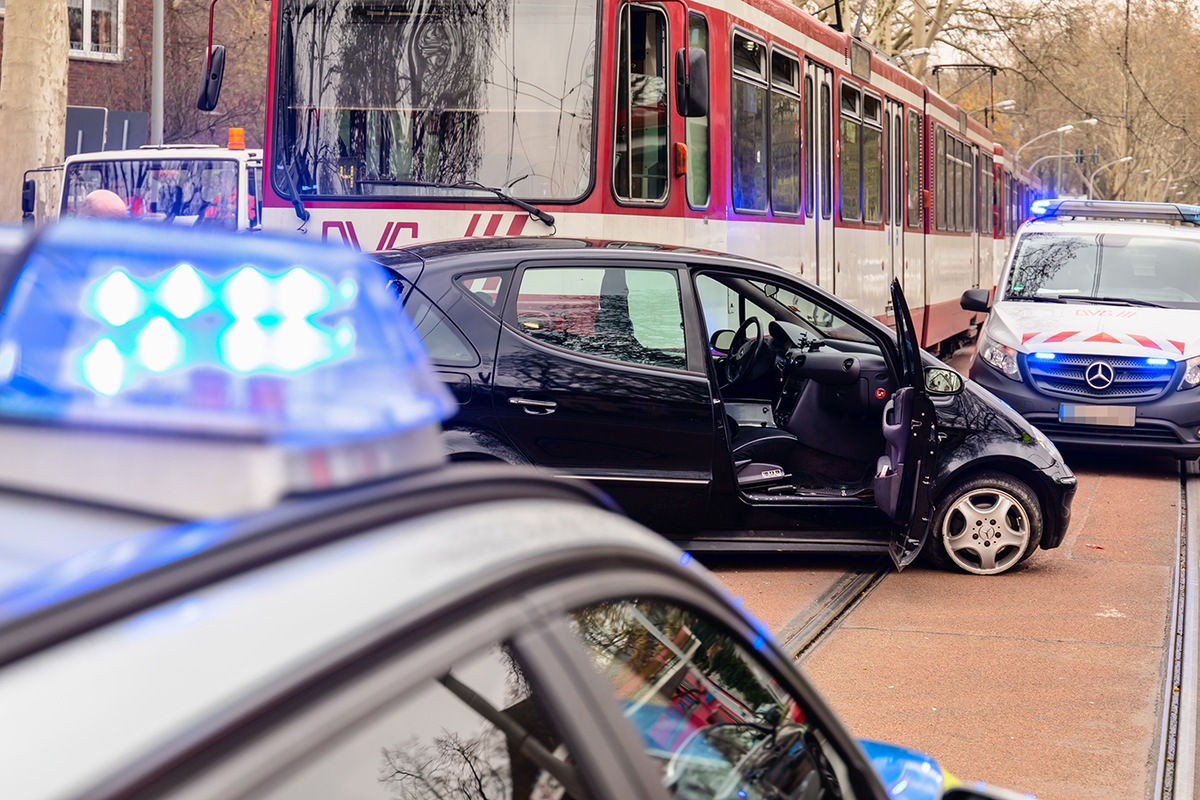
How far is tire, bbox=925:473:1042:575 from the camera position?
7547mm

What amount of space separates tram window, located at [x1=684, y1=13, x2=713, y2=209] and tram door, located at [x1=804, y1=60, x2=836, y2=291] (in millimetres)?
2935

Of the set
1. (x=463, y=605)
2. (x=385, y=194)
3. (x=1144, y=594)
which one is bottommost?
(x=1144, y=594)

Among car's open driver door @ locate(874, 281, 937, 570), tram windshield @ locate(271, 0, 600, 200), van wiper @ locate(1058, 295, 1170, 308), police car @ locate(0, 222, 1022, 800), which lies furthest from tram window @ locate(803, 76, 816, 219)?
police car @ locate(0, 222, 1022, 800)

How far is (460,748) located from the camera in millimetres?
1466

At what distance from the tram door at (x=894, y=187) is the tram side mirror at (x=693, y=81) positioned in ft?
25.1

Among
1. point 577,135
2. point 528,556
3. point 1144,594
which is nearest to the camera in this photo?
point 528,556

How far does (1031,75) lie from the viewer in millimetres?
50750

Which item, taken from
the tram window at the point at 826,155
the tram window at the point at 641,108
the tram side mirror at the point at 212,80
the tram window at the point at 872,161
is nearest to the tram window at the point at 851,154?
the tram window at the point at 872,161

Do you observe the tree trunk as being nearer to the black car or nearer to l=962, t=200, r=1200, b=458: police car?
l=962, t=200, r=1200, b=458: police car

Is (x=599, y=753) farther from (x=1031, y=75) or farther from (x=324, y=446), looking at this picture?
(x=1031, y=75)

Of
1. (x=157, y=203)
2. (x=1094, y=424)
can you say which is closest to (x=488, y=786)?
(x=1094, y=424)

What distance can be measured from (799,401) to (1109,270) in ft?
18.0

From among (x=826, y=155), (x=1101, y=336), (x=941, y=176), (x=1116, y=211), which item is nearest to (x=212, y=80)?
(x=826, y=155)

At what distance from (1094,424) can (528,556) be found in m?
10.5
